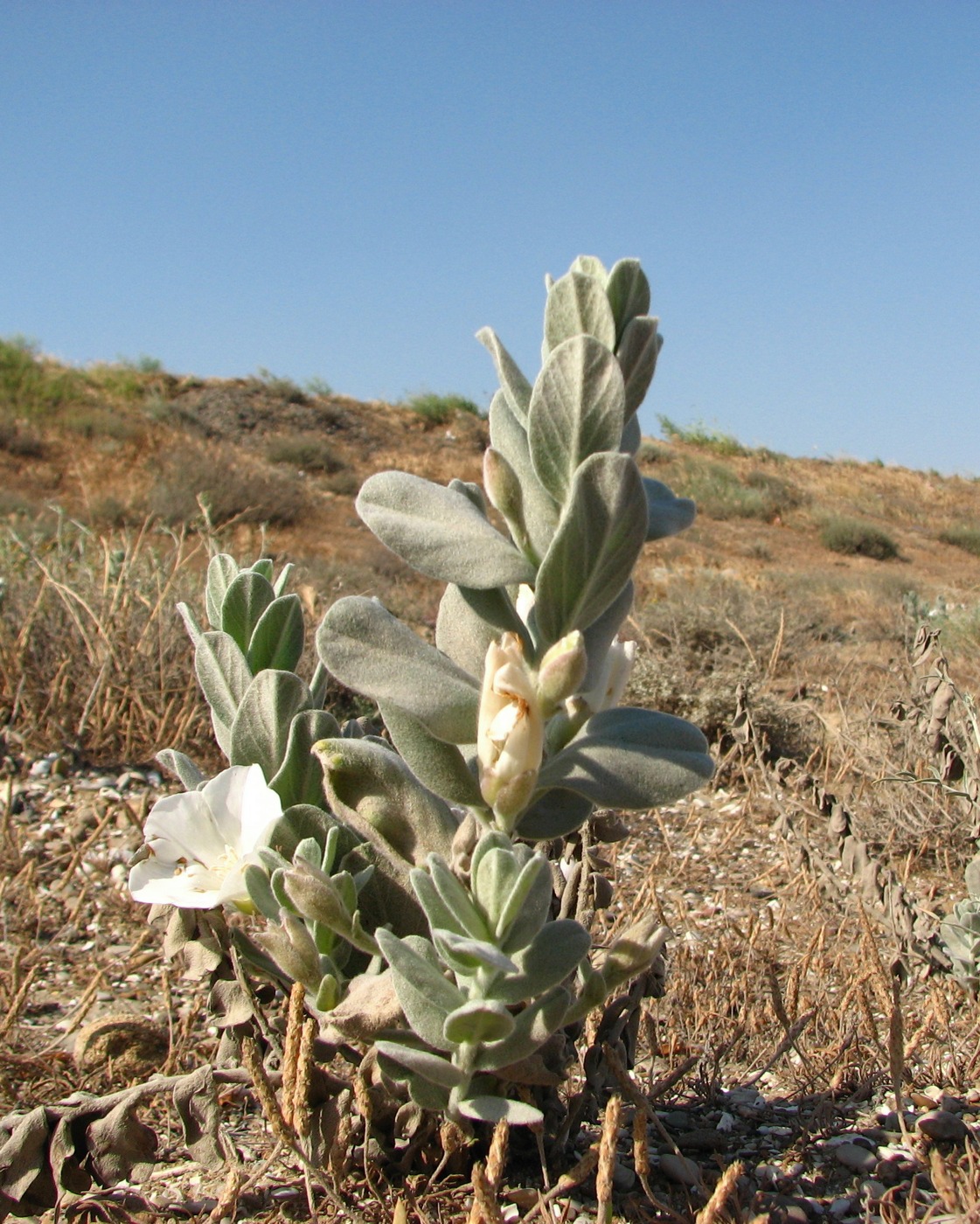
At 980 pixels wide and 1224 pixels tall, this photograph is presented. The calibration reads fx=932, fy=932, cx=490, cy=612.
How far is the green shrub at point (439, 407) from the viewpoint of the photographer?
67.0 feet

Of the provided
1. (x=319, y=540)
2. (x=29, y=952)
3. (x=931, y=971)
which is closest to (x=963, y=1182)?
(x=931, y=971)

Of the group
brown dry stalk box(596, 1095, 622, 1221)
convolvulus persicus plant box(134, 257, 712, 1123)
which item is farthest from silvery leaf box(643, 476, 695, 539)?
brown dry stalk box(596, 1095, 622, 1221)

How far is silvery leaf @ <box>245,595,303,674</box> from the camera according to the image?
1.01 m

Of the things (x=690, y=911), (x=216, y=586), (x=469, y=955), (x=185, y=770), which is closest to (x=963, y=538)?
(x=690, y=911)

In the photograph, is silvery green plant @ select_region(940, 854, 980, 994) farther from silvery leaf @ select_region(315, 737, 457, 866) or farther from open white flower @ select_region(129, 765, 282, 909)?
open white flower @ select_region(129, 765, 282, 909)

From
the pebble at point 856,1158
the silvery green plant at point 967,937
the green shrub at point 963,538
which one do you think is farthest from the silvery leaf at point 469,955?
the green shrub at point 963,538

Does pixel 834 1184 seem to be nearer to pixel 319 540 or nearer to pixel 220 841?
pixel 220 841

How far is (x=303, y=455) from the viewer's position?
50.0 ft

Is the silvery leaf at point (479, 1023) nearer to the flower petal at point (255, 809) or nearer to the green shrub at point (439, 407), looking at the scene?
the flower petal at point (255, 809)

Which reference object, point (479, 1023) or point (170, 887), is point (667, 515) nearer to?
point (479, 1023)

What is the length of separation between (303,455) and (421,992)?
15053 mm

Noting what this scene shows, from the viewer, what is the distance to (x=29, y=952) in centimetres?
211

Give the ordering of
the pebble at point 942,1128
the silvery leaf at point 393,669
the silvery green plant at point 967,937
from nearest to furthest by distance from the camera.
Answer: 1. the silvery leaf at point 393,669
2. the pebble at point 942,1128
3. the silvery green plant at point 967,937

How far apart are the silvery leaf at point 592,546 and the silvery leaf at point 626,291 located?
18 centimetres
